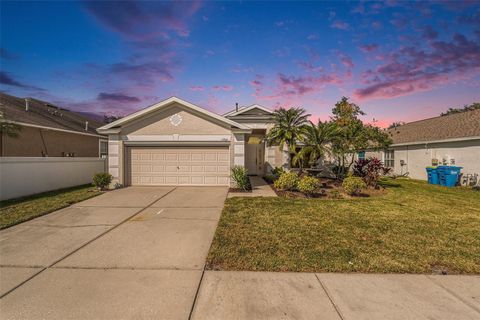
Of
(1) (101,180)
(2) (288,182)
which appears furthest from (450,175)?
(1) (101,180)

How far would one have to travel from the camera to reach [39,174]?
34.4 feet

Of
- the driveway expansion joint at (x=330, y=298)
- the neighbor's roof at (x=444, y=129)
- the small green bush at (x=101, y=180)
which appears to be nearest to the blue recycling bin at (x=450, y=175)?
the neighbor's roof at (x=444, y=129)

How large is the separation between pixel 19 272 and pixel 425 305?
6395 millimetres

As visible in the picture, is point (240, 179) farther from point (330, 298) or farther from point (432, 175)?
point (432, 175)

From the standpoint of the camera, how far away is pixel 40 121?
45.0ft

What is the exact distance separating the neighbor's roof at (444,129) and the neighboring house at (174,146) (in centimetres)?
1335

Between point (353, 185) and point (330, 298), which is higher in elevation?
point (353, 185)

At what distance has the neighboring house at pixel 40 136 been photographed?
12.0m

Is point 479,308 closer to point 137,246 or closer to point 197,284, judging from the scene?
point 197,284

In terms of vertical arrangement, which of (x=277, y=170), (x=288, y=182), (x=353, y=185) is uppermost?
(x=277, y=170)

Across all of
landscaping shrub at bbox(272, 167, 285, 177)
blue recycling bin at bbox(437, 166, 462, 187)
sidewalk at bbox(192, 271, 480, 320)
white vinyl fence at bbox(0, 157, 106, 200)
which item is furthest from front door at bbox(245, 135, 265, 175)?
sidewalk at bbox(192, 271, 480, 320)

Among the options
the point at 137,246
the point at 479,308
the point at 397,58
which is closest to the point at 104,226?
the point at 137,246

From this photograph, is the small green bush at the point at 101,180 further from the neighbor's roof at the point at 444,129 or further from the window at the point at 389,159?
the window at the point at 389,159

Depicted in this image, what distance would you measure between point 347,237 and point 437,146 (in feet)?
51.9
